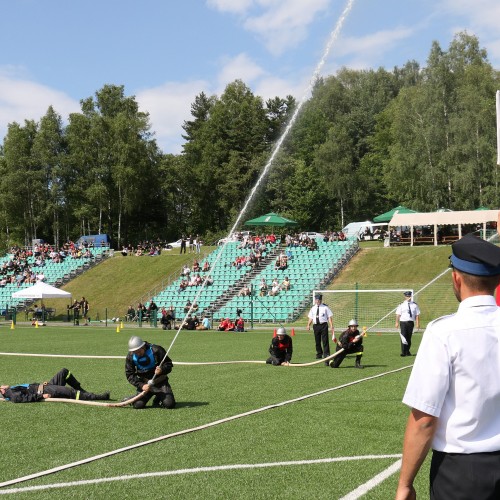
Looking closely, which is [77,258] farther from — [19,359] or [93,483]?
[93,483]

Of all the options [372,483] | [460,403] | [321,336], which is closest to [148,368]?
[372,483]

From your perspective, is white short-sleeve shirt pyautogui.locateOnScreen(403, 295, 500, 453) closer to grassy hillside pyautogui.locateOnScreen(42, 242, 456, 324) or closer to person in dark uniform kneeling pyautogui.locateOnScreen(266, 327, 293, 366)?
person in dark uniform kneeling pyautogui.locateOnScreen(266, 327, 293, 366)

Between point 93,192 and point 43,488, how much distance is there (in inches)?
2910

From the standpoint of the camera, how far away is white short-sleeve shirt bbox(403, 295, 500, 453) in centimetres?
328

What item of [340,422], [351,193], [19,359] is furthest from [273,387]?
[351,193]

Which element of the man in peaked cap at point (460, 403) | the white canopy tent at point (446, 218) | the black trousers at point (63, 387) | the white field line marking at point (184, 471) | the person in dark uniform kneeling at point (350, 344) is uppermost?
the white canopy tent at point (446, 218)

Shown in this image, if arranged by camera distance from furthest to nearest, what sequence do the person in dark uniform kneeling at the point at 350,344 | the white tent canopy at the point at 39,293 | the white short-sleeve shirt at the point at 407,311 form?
the white tent canopy at the point at 39,293, the white short-sleeve shirt at the point at 407,311, the person in dark uniform kneeling at the point at 350,344

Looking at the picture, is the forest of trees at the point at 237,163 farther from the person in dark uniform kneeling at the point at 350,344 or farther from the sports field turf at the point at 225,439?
the sports field turf at the point at 225,439

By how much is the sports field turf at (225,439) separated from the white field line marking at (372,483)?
3cm

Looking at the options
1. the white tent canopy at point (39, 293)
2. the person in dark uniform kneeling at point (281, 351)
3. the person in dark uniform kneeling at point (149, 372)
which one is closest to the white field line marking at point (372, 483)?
the person in dark uniform kneeling at point (149, 372)

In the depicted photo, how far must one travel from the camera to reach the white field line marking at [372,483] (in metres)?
6.34

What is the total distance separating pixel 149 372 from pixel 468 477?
8.96m

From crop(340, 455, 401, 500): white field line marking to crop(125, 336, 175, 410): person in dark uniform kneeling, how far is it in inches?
194

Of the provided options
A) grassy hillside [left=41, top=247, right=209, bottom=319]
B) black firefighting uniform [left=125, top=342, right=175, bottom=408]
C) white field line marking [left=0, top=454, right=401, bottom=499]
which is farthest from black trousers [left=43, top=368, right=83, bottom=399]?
grassy hillside [left=41, top=247, right=209, bottom=319]
